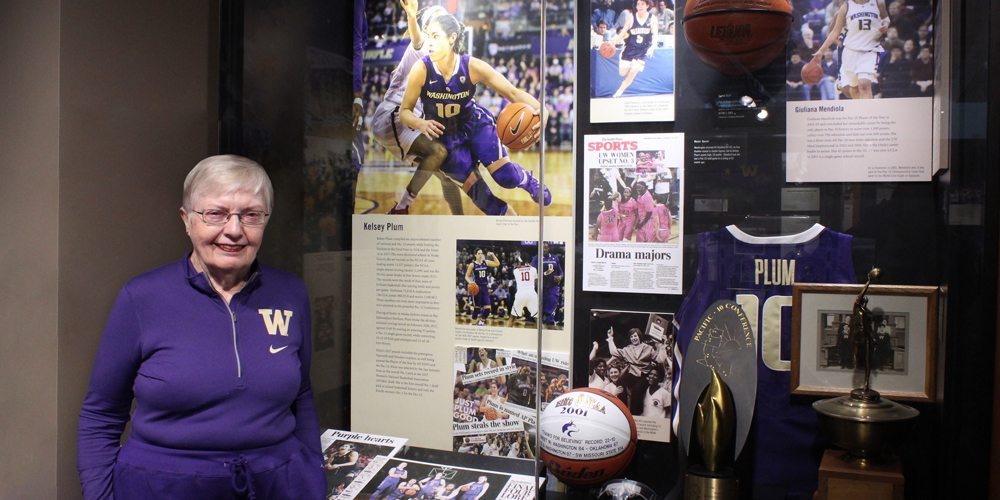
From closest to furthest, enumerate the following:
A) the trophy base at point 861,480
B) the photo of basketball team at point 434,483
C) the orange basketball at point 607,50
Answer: the trophy base at point 861,480 → the photo of basketball team at point 434,483 → the orange basketball at point 607,50

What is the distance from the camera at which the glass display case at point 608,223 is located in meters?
2.27

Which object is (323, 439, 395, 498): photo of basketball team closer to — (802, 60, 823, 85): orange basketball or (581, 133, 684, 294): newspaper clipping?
(581, 133, 684, 294): newspaper clipping

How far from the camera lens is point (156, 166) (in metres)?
2.39

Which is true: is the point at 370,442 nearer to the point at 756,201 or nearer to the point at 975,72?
the point at 756,201

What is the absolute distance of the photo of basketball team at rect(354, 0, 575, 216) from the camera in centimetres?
253

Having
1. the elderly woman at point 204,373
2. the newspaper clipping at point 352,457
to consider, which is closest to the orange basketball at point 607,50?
the elderly woman at point 204,373

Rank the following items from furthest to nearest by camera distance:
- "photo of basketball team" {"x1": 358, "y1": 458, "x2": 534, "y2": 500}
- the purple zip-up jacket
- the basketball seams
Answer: "photo of basketball team" {"x1": 358, "y1": 458, "x2": 534, "y2": 500} < the basketball seams < the purple zip-up jacket

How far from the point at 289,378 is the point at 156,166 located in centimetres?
89

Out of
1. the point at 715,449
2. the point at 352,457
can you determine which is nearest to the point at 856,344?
the point at 715,449

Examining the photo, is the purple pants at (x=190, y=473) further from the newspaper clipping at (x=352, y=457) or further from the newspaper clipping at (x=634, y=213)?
the newspaper clipping at (x=634, y=213)

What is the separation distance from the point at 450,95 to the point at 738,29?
2.98ft

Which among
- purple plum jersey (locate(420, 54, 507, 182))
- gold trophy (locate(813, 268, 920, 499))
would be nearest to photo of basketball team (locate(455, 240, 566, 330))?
purple plum jersey (locate(420, 54, 507, 182))

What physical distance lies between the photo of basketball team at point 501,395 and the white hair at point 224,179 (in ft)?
2.98

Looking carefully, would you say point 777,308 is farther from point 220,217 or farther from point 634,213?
point 220,217
